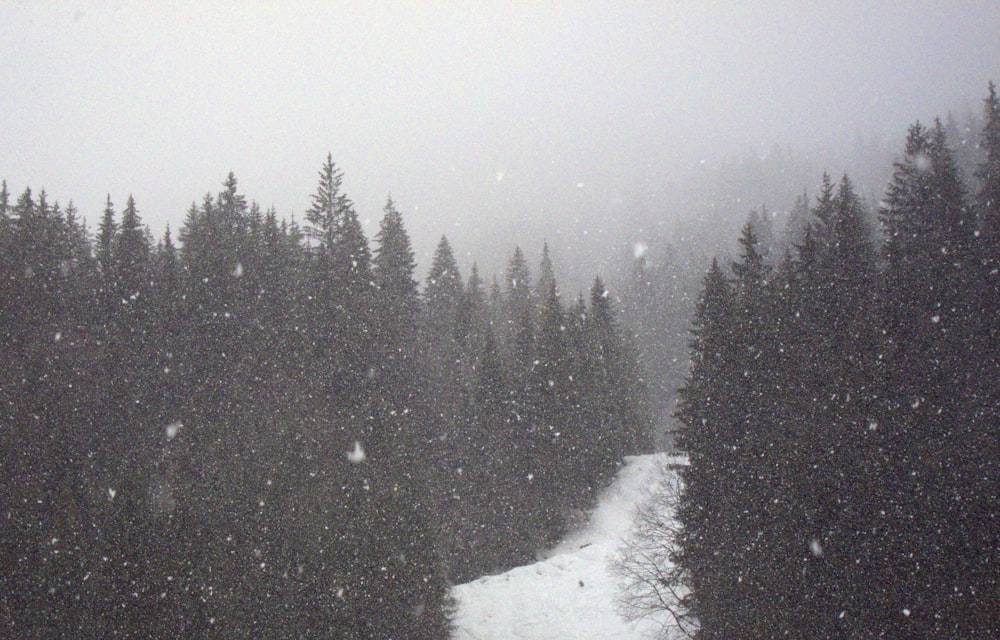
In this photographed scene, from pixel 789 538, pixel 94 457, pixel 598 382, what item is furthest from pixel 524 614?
pixel 94 457

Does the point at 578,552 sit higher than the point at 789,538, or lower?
lower

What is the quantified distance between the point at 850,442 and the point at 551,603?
12.1m

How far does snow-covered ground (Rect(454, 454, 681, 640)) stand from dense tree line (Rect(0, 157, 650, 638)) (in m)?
1.87

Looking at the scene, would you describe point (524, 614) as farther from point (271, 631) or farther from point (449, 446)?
point (449, 446)

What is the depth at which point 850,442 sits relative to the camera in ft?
48.0

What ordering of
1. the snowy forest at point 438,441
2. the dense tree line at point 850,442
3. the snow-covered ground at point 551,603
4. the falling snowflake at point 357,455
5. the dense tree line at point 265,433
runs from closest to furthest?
1. the dense tree line at point 850,442
2. the snowy forest at point 438,441
3. the dense tree line at point 265,433
4. the snow-covered ground at point 551,603
5. the falling snowflake at point 357,455

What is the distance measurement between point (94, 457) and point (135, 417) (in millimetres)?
2411

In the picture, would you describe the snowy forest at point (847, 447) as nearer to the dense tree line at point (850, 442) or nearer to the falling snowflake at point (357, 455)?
the dense tree line at point (850, 442)

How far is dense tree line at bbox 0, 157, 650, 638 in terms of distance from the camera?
51.4 ft

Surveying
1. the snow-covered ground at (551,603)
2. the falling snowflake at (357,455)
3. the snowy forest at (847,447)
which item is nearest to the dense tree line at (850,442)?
the snowy forest at (847,447)

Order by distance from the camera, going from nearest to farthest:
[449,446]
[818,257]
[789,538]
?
→ [789,538], [818,257], [449,446]

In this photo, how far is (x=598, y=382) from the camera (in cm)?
3216

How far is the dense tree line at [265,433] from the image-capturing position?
15.7m

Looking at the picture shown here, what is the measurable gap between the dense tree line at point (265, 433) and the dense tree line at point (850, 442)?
9.76 m
